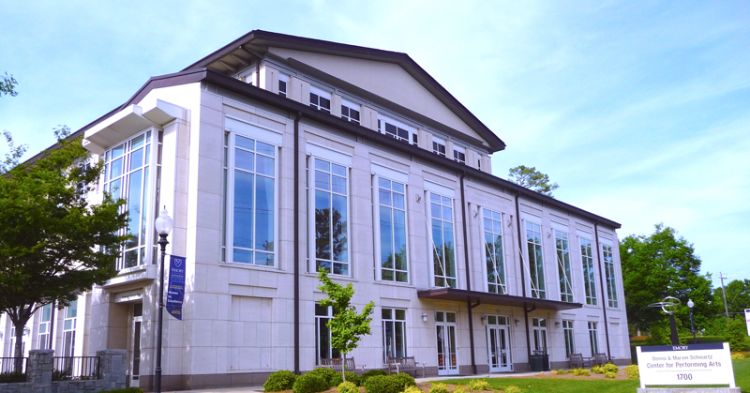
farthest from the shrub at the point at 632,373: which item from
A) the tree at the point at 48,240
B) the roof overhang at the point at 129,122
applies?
the roof overhang at the point at 129,122

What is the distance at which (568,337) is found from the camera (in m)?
43.9

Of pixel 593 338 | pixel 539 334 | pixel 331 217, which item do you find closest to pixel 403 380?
pixel 331 217

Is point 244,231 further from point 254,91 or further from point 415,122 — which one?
point 415,122

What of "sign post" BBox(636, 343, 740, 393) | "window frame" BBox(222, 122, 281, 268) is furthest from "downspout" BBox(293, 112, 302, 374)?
"sign post" BBox(636, 343, 740, 393)

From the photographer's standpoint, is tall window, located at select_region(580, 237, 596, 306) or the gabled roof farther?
tall window, located at select_region(580, 237, 596, 306)

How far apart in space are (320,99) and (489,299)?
43.7 ft

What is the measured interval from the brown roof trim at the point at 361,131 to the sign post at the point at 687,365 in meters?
16.3

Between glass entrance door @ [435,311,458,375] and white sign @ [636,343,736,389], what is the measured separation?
16032 mm

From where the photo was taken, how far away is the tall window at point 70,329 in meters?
28.5

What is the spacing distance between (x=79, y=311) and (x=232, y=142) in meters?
10.1

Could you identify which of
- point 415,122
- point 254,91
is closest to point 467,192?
point 415,122

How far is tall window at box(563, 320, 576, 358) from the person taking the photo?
43.4 metres

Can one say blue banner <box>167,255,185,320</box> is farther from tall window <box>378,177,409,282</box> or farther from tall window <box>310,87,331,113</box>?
tall window <box>310,87,331,113</box>

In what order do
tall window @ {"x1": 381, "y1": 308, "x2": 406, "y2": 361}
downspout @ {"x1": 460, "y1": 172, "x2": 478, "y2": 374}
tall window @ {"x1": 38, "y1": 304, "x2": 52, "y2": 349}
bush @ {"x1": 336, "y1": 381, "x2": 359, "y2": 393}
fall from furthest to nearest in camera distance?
downspout @ {"x1": 460, "y1": 172, "x2": 478, "y2": 374} → tall window @ {"x1": 38, "y1": 304, "x2": 52, "y2": 349} → tall window @ {"x1": 381, "y1": 308, "x2": 406, "y2": 361} → bush @ {"x1": 336, "y1": 381, "x2": 359, "y2": 393}
